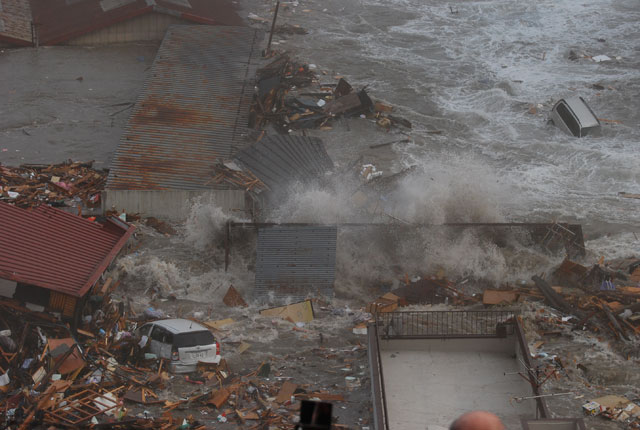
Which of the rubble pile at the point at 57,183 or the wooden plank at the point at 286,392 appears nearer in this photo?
the wooden plank at the point at 286,392

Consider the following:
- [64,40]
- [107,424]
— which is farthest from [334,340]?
[64,40]

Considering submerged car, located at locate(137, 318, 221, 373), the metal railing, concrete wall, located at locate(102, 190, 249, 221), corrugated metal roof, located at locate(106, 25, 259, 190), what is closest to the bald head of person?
the metal railing

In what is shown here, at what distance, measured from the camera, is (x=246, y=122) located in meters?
24.0

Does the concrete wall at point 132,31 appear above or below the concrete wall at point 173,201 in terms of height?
above

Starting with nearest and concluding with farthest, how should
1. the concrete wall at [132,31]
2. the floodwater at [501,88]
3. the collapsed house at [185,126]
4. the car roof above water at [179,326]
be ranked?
the car roof above water at [179,326] < the collapsed house at [185,126] < the floodwater at [501,88] < the concrete wall at [132,31]

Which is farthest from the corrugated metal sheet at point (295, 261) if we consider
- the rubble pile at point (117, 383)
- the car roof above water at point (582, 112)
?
the car roof above water at point (582, 112)

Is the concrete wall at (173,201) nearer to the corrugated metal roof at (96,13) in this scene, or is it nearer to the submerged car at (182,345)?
the submerged car at (182,345)

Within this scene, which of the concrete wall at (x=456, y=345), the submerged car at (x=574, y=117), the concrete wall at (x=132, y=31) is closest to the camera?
the concrete wall at (x=456, y=345)

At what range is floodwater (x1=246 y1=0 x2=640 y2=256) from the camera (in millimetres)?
22969

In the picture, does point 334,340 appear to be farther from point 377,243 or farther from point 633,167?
point 633,167

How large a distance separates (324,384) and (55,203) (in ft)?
32.0

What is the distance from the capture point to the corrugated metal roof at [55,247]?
13500mm

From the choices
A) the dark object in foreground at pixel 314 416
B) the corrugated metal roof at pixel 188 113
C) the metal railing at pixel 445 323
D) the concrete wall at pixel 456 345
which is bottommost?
the dark object in foreground at pixel 314 416

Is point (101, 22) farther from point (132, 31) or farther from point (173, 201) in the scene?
point (173, 201)
